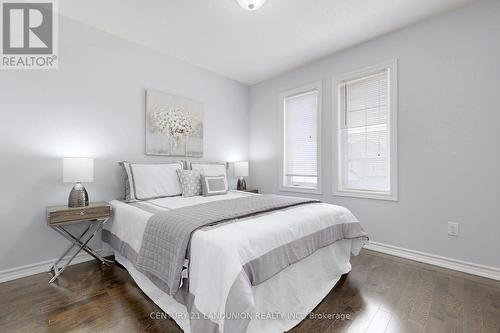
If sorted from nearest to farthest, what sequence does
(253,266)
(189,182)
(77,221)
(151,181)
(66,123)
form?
(253,266) < (77,221) < (66,123) < (151,181) < (189,182)

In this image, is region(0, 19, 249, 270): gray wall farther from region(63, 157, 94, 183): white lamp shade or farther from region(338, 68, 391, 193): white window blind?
region(338, 68, 391, 193): white window blind

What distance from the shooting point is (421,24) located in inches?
101

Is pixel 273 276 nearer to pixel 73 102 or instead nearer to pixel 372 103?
pixel 372 103

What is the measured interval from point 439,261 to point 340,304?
4.95ft

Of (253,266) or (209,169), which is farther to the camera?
(209,169)

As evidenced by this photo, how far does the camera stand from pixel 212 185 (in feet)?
10.1

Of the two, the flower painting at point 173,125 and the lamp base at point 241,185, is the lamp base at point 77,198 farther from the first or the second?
the lamp base at point 241,185

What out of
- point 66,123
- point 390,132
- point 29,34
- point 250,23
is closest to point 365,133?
point 390,132

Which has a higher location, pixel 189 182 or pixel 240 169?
pixel 240 169

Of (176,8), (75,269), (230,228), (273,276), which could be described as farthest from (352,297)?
(176,8)

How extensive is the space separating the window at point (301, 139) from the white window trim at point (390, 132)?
271mm

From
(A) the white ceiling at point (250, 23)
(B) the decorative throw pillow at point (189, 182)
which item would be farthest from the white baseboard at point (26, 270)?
(A) the white ceiling at point (250, 23)

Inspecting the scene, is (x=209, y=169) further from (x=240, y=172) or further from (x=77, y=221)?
(x=77, y=221)

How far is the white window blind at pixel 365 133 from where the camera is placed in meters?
2.90
